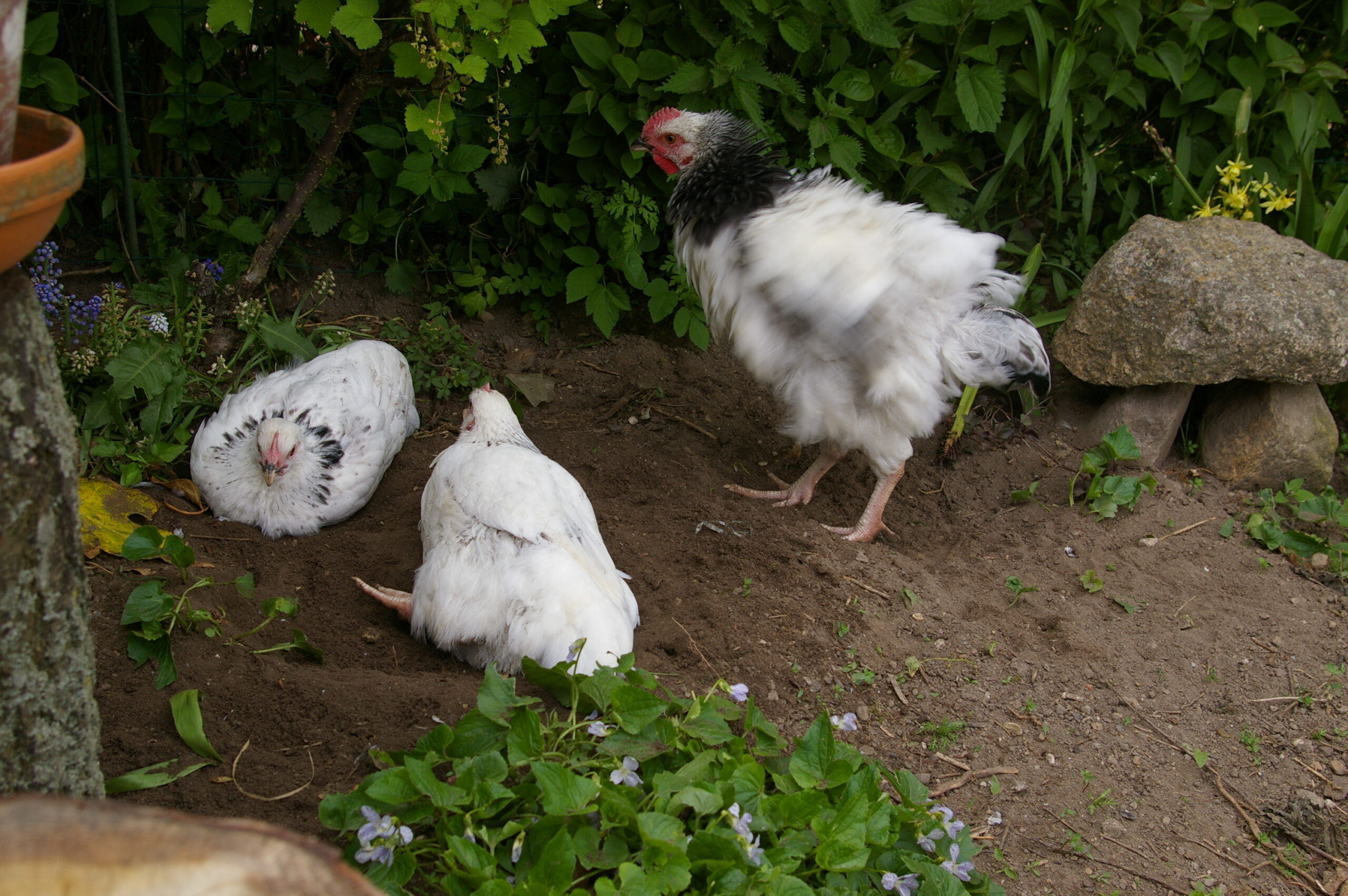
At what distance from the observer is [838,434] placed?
3723mm

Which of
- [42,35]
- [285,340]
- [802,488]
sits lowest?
[802,488]

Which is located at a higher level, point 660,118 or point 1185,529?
point 660,118

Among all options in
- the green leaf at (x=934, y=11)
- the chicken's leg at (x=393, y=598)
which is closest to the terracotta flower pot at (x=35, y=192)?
the chicken's leg at (x=393, y=598)

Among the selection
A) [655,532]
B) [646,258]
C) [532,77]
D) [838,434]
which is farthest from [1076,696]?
[532,77]

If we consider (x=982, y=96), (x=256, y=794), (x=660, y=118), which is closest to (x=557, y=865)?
(x=256, y=794)

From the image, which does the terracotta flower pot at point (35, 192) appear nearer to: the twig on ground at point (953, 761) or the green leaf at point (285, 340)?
the twig on ground at point (953, 761)

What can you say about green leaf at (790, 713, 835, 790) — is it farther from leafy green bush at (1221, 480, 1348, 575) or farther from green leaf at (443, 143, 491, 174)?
green leaf at (443, 143, 491, 174)

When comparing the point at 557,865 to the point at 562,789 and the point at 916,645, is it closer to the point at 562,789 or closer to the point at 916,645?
the point at 562,789

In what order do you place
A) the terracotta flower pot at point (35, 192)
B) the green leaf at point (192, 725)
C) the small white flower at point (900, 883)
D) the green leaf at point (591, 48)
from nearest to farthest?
the terracotta flower pot at point (35, 192) → the small white flower at point (900, 883) → the green leaf at point (192, 725) → the green leaf at point (591, 48)

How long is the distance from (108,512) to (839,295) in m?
2.70

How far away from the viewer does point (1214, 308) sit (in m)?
4.18

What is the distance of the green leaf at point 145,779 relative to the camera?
179 cm

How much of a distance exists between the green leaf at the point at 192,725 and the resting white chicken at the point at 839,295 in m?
2.26

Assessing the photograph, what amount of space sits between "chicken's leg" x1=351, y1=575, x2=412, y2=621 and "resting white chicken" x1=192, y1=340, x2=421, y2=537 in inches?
21.2
